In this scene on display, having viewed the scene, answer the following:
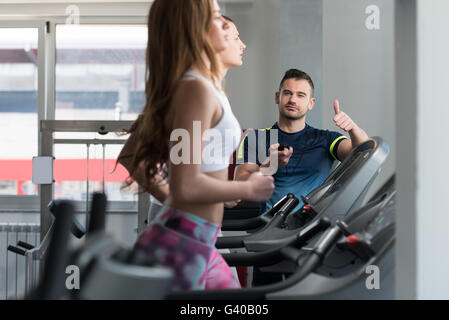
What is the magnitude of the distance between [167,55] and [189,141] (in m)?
0.23

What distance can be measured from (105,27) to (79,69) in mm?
482

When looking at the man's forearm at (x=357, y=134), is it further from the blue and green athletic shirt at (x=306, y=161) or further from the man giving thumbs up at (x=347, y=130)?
the blue and green athletic shirt at (x=306, y=161)

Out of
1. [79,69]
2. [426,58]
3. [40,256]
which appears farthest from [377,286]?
[79,69]

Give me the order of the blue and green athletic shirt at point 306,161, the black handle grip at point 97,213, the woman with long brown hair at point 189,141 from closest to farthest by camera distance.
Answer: the black handle grip at point 97,213
the woman with long brown hair at point 189,141
the blue and green athletic shirt at point 306,161

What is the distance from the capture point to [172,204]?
1.12 metres

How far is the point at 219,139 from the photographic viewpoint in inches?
45.3

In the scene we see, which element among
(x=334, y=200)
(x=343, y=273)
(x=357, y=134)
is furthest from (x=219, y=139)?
(x=357, y=134)

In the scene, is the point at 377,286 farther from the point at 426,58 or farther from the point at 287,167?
the point at 287,167

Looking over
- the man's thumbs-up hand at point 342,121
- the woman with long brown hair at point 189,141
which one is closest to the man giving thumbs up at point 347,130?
the man's thumbs-up hand at point 342,121

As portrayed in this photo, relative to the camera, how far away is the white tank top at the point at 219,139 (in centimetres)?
114

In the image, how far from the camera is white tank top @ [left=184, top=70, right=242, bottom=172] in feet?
3.74

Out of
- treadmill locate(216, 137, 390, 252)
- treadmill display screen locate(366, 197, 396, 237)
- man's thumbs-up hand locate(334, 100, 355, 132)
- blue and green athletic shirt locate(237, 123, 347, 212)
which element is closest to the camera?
treadmill display screen locate(366, 197, 396, 237)

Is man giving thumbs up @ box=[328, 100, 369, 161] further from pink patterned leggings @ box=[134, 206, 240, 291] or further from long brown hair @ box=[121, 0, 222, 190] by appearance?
pink patterned leggings @ box=[134, 206, 240, 291]

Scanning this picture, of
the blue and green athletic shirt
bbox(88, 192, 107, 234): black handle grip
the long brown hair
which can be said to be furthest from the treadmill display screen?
the blue and green athletic shirt
